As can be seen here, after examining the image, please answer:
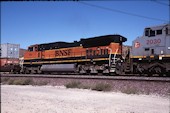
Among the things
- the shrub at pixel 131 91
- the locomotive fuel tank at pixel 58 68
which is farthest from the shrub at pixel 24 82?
the shrub at pixel 131 91

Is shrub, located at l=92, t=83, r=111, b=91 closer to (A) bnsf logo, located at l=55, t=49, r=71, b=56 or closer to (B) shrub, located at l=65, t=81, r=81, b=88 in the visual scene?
(B) shrub, located at l=65, t=81, r=81, b=88

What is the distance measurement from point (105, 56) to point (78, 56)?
11.7ft

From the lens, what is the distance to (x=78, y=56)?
77.0 feet

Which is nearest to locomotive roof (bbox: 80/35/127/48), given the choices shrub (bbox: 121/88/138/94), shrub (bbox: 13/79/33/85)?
shrub (bbox: 13/79/33/85)

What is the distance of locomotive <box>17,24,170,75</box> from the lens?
55.0 ft

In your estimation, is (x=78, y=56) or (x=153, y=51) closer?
(x=153, y=51)

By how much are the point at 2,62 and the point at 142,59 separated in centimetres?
2258

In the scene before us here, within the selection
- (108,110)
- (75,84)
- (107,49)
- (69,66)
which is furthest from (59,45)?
(108,110)

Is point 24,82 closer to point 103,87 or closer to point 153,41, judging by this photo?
point 103,87

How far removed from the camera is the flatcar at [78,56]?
2077 cm

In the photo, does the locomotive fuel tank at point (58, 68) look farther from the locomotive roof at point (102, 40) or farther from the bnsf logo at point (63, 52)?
the locomotive roof at point (102, 40)

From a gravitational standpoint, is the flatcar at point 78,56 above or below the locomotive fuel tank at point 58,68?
above

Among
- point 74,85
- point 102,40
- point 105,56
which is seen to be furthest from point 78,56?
point 74,85

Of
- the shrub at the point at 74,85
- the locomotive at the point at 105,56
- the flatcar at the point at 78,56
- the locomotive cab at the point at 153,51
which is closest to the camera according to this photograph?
the shrub at the point at 74,85
